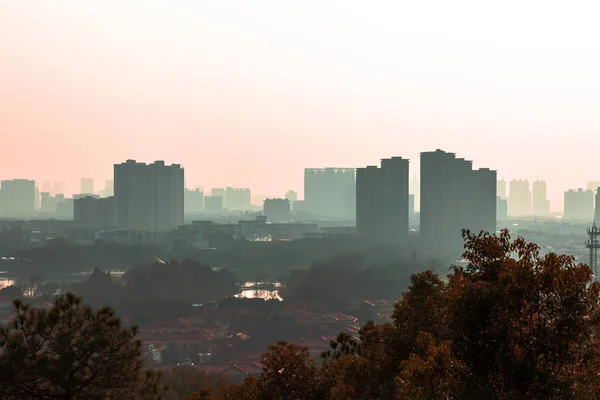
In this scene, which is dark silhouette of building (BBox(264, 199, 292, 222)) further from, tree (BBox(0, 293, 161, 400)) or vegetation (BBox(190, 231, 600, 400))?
vegetation (BBox(190, 231, 600, 400))

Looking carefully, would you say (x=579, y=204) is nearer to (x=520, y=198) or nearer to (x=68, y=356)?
(x=520, y=198)

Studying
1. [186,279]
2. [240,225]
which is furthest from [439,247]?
[186,279]

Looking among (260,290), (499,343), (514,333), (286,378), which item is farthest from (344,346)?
(260,290)

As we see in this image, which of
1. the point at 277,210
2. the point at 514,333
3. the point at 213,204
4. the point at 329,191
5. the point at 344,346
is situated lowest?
the point at 344,346

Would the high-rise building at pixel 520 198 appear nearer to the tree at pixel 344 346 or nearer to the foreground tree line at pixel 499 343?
the tree at pixel 344 346

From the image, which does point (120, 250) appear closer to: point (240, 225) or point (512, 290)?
point (240, 225)

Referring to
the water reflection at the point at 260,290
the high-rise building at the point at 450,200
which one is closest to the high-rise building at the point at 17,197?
the high-rise building at the point at 450,200

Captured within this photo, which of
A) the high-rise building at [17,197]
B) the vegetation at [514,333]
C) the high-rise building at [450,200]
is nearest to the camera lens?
the vegetation at [514,333]
